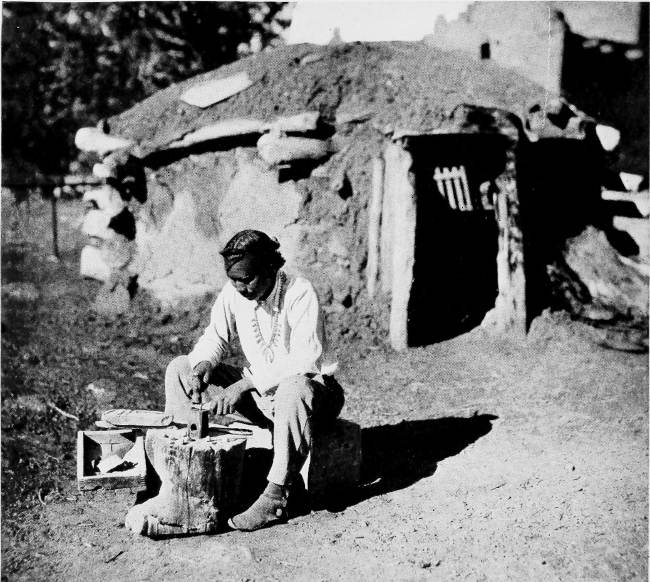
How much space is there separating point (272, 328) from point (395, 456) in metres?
1.41

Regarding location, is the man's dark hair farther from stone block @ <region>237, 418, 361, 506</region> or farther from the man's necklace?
stone block @ <region>237, 418, 361, 506</region>

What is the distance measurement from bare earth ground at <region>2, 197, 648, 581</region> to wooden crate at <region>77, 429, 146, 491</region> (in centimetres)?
28

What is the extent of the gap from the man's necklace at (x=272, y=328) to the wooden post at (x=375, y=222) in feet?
10.5

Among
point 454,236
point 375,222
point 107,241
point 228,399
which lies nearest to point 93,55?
point 107,241

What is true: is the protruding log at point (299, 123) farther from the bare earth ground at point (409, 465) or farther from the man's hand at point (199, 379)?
the man's hand at point (199, 379)

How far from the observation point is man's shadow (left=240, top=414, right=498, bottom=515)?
3.86 m

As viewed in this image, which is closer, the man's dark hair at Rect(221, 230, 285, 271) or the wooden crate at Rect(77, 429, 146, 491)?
the wooden crate at Rect(77, 429, 146, 491)

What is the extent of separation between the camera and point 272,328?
3.80m

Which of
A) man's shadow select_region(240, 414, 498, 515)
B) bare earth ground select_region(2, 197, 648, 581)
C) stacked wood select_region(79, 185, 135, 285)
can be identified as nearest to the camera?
bare earth ground select_region(2, 197, 648, 581)

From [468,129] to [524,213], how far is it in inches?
43.0

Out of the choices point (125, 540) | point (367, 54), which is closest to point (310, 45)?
point (367, 54)

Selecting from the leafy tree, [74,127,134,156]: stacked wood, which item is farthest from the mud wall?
the leafy tree

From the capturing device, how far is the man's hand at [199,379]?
367 cm

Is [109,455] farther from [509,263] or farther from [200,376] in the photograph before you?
[509,263]
